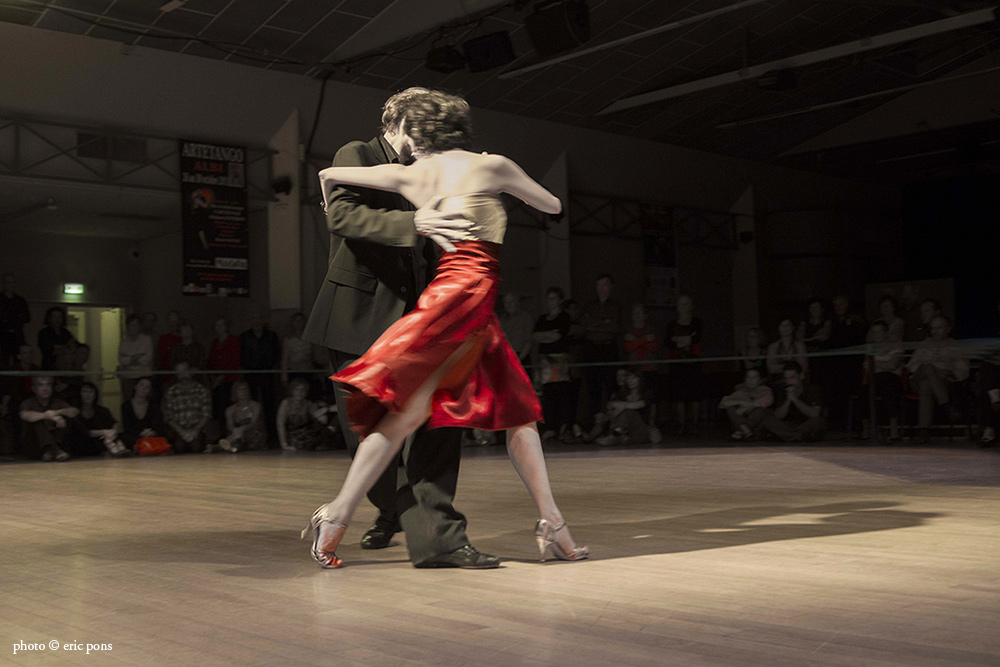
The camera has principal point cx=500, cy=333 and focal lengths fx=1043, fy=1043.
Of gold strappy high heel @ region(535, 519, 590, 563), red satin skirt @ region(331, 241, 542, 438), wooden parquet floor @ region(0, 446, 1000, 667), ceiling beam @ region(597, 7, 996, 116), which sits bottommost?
wooden parquet floor @ region(0, 446, 1000, 667)

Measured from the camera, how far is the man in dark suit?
9.28 ft

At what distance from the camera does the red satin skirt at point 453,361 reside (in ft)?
8.82

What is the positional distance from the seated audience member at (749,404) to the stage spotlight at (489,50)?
377 centimetres

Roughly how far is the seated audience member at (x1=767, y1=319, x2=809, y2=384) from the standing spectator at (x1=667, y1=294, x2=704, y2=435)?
77cm

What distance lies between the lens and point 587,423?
31.0ft

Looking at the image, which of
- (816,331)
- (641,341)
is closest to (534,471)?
(641,341)

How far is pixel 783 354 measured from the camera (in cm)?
895

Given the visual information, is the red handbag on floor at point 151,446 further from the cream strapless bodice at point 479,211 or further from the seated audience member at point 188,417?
the cream strapless bodice at point 479,211

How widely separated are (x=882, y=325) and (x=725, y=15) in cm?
454

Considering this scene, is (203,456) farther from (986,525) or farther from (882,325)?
(986,525)

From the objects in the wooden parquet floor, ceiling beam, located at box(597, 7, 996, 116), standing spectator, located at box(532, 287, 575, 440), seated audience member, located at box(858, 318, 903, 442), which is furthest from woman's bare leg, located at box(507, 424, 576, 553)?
ceiling beam, located at box(597, 7, 996, 116)

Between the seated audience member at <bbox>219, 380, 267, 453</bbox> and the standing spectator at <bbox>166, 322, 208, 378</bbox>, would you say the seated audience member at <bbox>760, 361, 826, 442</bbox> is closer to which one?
the seated audience member at <bbox>219, 380, 267, 453</bbox>

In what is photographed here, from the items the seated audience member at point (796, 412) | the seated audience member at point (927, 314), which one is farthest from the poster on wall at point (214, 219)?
the seated audience member at point (927, 314)

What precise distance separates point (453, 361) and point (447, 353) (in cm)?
4
